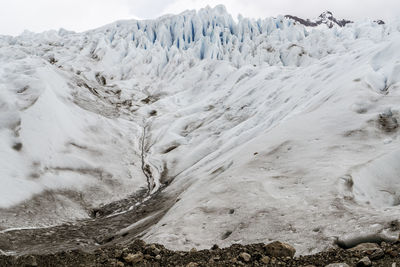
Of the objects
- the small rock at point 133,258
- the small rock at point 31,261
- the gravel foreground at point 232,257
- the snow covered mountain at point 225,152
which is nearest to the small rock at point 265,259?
the gravel foreground at point 232,257

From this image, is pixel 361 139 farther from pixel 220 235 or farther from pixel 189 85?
pixel 189 85

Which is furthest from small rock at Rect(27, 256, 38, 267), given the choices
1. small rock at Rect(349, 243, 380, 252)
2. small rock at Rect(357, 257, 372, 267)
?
small rock at Rect(349, 243, 380, 252)

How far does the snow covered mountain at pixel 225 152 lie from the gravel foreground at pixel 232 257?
1731mm

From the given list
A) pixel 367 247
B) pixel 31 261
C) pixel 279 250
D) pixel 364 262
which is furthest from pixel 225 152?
pixel 364 262

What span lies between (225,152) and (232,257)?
2586cm

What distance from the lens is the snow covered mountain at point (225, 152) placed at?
50.5ft

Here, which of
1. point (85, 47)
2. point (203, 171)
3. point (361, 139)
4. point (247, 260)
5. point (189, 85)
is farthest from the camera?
point (85, 47)

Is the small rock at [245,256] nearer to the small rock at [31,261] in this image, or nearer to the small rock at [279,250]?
the small rock at [279,250]

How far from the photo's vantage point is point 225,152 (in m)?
35.8

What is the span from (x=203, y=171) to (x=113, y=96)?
57567mm

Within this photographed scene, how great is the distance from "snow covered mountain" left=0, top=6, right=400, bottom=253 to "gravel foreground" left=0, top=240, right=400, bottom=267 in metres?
1.73

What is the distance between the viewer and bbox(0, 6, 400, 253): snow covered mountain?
15383mm

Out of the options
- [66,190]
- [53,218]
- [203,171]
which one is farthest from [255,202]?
[66,190]

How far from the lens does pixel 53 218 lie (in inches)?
1057
